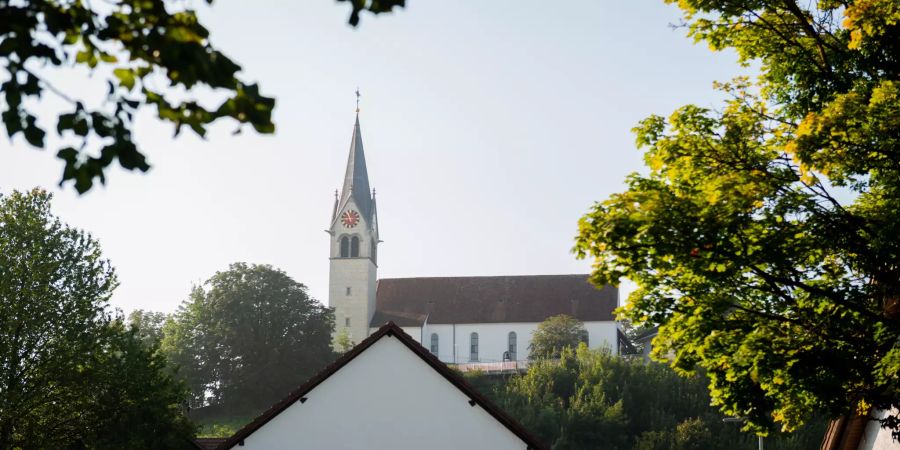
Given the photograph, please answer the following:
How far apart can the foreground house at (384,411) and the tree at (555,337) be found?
171 ft

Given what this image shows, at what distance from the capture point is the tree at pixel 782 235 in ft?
34.9

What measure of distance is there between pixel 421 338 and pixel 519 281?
10.9 meters

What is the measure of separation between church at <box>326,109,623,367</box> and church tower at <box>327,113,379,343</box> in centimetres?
8

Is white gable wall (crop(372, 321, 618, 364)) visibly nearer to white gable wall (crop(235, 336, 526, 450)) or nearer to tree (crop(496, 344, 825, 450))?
tree (crop(496, 344, 825, 450))

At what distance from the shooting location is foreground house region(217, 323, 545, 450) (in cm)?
1966

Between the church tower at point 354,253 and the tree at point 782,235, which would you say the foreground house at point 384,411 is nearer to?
the tree at point 782,235

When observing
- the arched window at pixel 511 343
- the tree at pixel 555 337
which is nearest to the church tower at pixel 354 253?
the arched window at pixel 511 343

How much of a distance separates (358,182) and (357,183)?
0.17m

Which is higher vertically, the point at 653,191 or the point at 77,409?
the point at 653,191

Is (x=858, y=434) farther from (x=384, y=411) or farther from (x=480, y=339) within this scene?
(x=480, y=339)

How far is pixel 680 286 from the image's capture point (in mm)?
11477

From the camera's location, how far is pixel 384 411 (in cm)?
1994

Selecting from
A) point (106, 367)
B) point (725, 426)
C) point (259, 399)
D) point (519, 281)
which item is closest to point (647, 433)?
point (725, 426)

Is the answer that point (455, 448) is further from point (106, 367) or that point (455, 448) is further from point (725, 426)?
point (725, 426)
